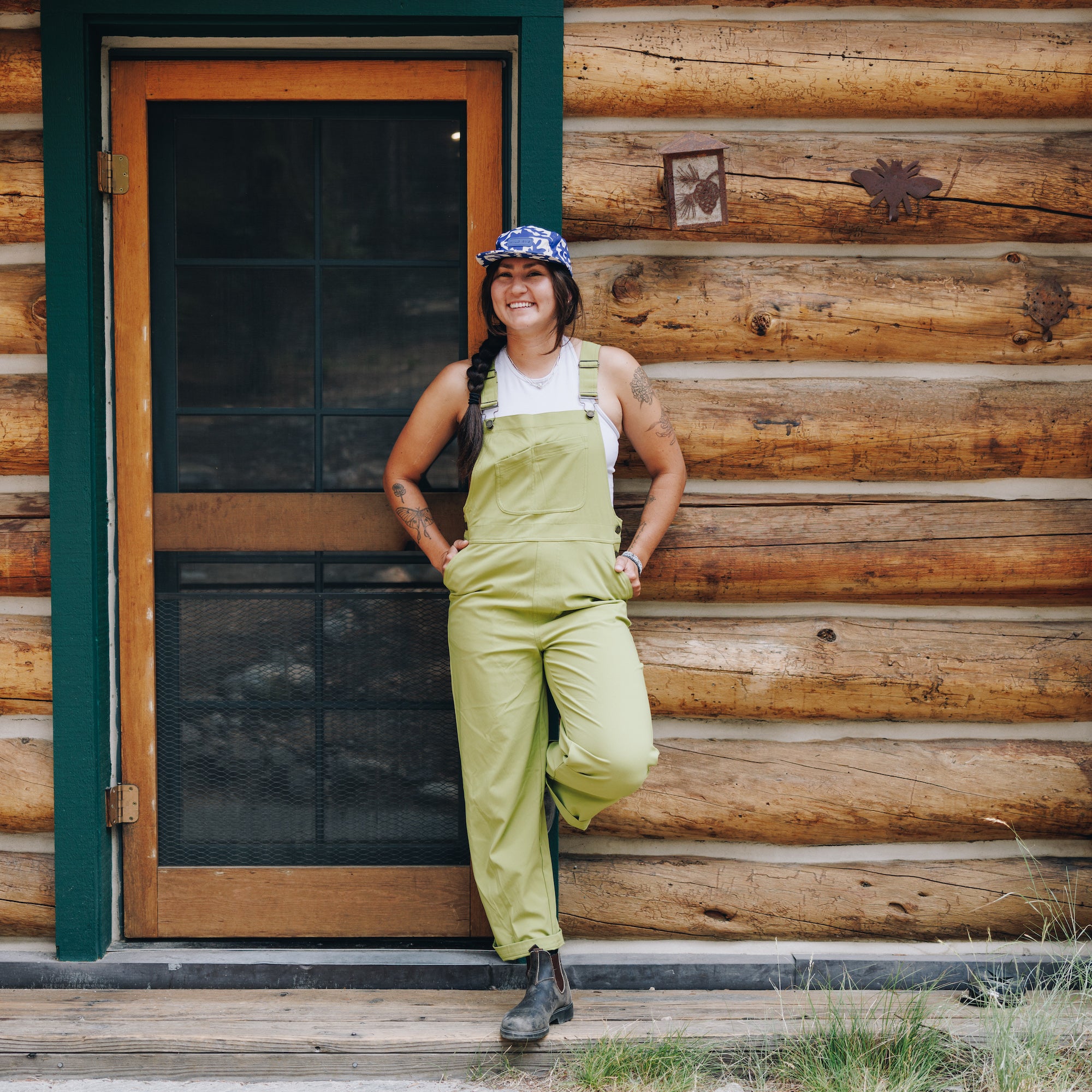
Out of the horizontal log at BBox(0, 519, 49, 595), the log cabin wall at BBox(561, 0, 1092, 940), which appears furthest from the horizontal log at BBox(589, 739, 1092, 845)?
the horizontal log at BBox(0, 519, 49, 595)

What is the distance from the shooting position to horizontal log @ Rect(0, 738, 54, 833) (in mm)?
2861

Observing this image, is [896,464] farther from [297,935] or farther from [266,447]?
[297,935]

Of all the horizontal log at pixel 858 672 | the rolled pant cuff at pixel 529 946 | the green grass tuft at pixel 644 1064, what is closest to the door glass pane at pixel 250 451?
the horizontal log at pixel 858 672

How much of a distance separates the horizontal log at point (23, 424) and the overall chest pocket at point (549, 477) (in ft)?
4.72

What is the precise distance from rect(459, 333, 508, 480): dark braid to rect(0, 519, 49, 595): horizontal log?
1284 millimetres

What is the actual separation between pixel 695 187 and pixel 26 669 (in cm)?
241

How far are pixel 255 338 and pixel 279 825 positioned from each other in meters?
1.51

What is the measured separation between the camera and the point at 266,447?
2.97 meters

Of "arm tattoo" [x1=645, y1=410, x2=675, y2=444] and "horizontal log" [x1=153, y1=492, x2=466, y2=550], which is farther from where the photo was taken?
"horizontal log" [x1=153, y1=492, x2=466, y2=550]

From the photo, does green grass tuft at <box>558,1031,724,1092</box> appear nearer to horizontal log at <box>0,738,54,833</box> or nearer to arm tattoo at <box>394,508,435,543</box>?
arm tattoo at <box>394,508,435,543</box>

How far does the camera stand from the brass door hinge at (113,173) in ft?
Answer: 9.28

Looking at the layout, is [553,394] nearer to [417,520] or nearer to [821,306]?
[417,520]

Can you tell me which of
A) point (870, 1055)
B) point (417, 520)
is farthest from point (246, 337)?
point (870, 1055)

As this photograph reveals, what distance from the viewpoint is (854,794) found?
113 inches
